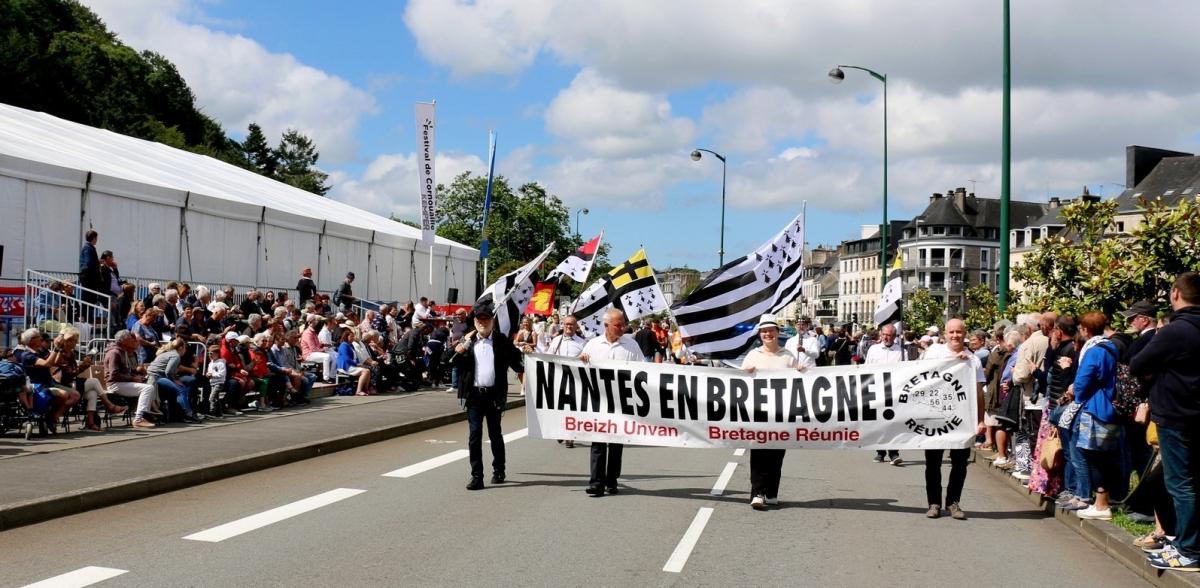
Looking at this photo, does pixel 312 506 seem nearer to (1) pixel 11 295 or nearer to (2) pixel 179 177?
(1) pixel 11 295

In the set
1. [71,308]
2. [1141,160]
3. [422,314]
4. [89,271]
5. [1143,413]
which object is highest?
[1141,160]

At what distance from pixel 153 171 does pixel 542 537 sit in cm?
2173

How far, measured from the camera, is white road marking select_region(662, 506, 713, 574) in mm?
7629

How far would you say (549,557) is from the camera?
25.4ft

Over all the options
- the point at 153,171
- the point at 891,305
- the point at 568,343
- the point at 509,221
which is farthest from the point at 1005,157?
the point at 509,221

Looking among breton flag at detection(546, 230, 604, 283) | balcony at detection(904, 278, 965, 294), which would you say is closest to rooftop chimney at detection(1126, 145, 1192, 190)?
balcony at detection(904, 278, 965, 294)

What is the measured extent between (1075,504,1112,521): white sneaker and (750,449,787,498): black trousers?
2.71 metres

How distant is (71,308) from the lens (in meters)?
17.9

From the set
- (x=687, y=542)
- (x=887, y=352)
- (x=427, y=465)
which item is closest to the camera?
(x=687, y=542)

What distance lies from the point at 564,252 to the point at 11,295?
79.6 meters

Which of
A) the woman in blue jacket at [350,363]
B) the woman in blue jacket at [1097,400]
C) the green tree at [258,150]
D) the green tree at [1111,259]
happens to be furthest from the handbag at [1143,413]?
the green tree at [258,150]

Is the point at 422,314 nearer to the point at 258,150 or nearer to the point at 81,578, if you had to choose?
the point at 81,578

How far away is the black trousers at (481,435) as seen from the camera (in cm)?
1124

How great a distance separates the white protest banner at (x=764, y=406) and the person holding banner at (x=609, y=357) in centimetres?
15
